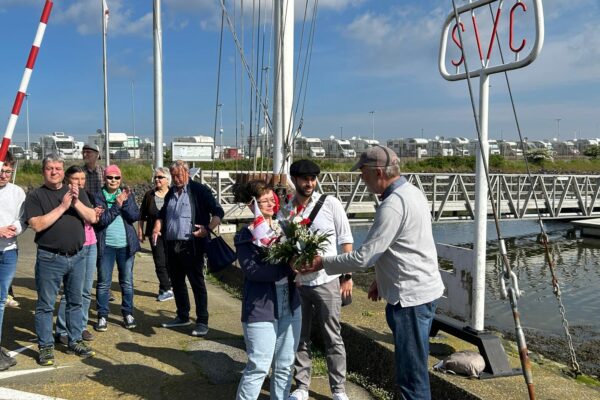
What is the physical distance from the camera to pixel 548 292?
1114 centimetres

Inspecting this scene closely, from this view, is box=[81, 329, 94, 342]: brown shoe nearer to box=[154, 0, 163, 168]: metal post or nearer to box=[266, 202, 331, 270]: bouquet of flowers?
box=[266, 202, 331, 270]: bouquet of flowers

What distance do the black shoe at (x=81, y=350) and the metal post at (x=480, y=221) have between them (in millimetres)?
3156

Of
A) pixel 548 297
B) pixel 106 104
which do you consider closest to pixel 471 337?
pixel 548 297

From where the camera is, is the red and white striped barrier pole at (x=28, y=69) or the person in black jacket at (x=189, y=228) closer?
the red and white striped barrier pole at (x=28, y=69)

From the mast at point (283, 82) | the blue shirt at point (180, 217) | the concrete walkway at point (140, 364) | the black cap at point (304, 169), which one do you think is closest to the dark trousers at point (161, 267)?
the concrete walkway at point (140, 364)

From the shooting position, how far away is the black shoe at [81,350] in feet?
15.7

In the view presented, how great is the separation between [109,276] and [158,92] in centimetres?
714

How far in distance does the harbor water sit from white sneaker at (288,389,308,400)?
1738mm

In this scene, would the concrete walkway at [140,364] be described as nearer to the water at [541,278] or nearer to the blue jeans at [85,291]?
the blue jeans at [85,291]

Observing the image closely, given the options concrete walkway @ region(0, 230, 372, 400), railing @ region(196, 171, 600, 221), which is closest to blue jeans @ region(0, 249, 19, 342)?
concrete walkway @ region(0, 230, 372, 400)

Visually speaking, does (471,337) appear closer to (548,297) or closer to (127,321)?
(127,321)

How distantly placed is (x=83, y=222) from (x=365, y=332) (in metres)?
2.51

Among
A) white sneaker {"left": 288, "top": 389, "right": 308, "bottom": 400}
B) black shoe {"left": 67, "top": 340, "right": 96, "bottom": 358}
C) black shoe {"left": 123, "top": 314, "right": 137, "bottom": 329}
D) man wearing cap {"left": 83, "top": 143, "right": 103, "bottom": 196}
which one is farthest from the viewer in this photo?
man wearing cap {"left": 83, "top": 143, "right": 103, "bottom": 196}

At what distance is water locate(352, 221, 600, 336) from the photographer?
8930mm
